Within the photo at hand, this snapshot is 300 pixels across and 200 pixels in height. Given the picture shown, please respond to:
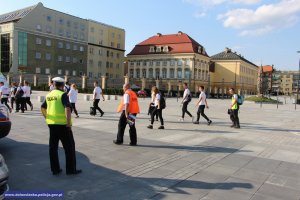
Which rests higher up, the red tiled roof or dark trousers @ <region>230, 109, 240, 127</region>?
the red tiled roof

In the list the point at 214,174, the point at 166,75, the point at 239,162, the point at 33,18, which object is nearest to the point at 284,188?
the point at 214,174

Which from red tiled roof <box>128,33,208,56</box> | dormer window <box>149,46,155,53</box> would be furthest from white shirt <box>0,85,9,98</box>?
dormer window <box>149,46,155,53</box>

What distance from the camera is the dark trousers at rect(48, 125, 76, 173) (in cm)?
585

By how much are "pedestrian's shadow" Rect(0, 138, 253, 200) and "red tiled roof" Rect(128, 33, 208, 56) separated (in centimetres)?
7583

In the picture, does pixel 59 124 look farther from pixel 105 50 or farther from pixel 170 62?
pixel 105 50

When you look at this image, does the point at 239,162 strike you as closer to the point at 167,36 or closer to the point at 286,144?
the point at 286,144

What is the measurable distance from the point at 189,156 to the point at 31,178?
12.4 feet

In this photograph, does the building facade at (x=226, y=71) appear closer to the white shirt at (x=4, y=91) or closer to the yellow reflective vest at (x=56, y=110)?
the white shirt at (x=4, y=91)

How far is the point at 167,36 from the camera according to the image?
288ft

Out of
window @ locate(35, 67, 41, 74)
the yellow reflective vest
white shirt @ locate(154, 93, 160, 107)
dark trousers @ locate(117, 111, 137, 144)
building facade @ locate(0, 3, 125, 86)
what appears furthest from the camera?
window @ locate(35, 67, 41, 74)

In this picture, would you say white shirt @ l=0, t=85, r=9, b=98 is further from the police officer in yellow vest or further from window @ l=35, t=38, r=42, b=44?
window @ l=35, t=38, r=42, b=44

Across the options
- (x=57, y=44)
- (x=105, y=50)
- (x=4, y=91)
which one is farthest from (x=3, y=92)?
(x=105, y=50)

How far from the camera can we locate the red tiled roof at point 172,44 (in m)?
81.4

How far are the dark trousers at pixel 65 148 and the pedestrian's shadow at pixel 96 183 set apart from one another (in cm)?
18
